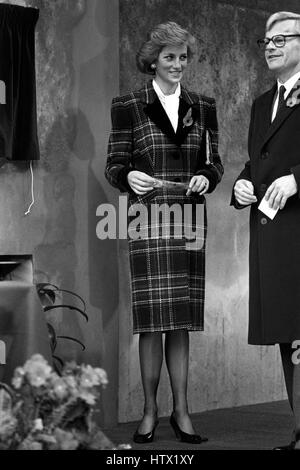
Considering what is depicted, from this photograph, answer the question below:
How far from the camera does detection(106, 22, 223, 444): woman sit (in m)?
4.49

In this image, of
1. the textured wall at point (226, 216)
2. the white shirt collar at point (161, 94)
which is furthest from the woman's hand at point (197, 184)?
the textured wall at point (226, 216)

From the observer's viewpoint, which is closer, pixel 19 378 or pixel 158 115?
pixel 19 378

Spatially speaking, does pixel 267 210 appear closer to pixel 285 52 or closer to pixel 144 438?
pixel 285 52

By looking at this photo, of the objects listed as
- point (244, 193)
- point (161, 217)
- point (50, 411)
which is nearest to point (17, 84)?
point (161, 217)

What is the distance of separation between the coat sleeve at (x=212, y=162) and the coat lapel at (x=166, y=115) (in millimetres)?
105

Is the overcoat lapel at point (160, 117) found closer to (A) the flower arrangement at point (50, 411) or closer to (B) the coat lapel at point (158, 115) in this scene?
(B) the coat lapel at point (158, 115)

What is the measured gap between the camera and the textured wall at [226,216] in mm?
5770

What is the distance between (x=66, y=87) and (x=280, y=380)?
231 centimetres

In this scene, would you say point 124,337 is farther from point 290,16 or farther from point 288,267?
point 290,16

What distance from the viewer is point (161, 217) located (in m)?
4.52

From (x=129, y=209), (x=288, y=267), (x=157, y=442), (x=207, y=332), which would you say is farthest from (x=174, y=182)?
(x=207, y=332)

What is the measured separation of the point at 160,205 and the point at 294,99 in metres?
0.80

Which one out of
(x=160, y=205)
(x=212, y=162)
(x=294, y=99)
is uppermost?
(x=294, y=99)

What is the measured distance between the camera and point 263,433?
4.86 metres
